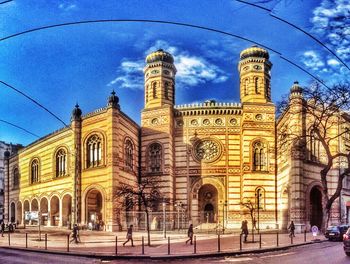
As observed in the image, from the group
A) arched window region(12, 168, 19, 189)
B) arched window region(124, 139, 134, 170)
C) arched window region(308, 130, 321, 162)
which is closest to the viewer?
arched window region(308, 130, 321, 162)

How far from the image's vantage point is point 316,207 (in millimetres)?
34438

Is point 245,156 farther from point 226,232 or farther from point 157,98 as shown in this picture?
point 157,98

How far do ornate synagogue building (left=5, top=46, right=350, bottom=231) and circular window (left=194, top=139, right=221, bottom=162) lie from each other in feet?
0.24

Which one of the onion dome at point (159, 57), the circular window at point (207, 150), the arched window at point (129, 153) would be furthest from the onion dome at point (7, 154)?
the onion dome at point (159, 57)

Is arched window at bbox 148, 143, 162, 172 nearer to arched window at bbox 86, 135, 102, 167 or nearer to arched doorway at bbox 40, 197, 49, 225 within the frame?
arched window at bbox 86, 135, 102, 167

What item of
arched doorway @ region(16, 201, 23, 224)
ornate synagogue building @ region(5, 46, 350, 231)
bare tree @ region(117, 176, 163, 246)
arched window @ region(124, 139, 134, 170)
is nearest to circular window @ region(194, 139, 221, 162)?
ornate synagogue building @ region(5, 46, 350, 231)

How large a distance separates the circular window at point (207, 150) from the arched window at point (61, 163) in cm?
995

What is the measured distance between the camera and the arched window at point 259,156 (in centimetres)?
2722

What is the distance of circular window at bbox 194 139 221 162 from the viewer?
36.2 meters

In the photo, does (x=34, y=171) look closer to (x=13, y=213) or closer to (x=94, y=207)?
(x=94, y=207)

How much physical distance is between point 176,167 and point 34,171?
1234cm

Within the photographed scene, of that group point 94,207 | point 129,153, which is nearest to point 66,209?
point 94,207

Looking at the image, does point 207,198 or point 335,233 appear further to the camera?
point 207,198

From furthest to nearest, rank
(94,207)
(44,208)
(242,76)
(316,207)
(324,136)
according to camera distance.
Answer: (44,208), (94,207), (316,207), (324,136), (242,76)
